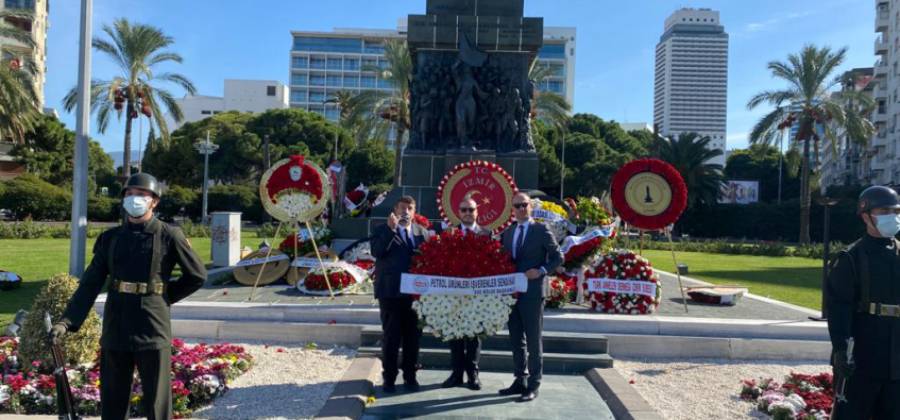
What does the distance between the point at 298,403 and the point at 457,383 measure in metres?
1.62

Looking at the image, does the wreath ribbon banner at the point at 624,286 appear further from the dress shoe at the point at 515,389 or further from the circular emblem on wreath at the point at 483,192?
the dress shoe at the point at 515,389

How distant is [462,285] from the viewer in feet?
21.1

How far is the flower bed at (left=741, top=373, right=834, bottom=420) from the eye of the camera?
6.16 m

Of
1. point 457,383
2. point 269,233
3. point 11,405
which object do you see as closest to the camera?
point 11,405

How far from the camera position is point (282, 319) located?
375 inches

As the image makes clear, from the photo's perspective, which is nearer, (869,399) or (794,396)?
(869,399)

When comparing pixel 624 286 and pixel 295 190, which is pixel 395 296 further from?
pixel 295 190

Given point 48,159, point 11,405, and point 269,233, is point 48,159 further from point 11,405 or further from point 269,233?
point 11,405

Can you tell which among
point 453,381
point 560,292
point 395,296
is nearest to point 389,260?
point 395,296

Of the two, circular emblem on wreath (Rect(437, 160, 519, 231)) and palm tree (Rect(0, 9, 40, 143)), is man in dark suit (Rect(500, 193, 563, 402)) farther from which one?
palm tree (Rect(0, 9, 40, 143))

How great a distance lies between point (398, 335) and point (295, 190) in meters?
5.33


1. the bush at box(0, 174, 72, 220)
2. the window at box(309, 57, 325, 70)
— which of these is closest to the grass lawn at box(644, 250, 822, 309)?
the bush at box(0, 174, 72, 220)

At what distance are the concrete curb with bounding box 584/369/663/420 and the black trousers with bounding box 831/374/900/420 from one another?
5.85 feet

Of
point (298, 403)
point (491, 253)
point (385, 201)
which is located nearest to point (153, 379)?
point (298, 403)
